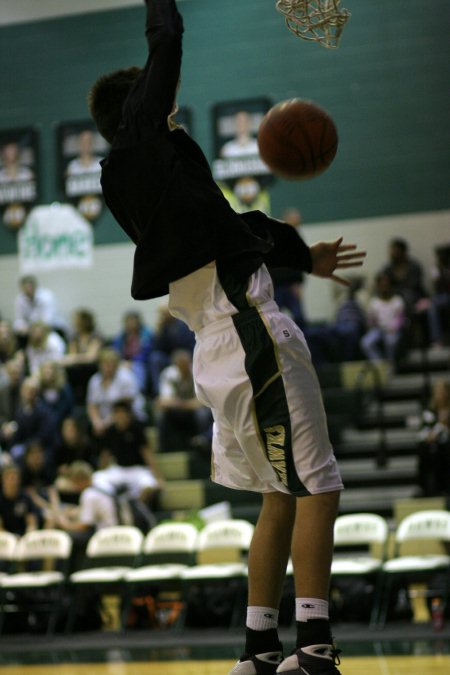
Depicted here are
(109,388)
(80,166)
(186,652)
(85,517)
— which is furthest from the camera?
(80,166)

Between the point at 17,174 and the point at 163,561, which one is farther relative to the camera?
the point at 17,174

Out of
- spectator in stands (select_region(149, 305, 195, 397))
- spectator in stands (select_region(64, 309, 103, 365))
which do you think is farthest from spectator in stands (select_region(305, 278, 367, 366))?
spectator in stands (select_region(64, 309, 103, 365))

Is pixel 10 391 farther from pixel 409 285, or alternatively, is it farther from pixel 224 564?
pixel 409 285

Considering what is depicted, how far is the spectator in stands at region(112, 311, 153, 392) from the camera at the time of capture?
12664mm

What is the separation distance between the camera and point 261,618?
308 centimetres

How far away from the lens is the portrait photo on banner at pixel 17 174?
14.8 meters

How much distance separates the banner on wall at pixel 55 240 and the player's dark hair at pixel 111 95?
1136 centimetres

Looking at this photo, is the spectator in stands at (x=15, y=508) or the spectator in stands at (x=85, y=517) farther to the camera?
the spectator in stands at (x=15, y=508)

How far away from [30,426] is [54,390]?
61cm

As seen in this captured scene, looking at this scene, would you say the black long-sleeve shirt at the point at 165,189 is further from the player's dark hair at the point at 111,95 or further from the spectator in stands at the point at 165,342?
the spectator in stands at the point at 165,342

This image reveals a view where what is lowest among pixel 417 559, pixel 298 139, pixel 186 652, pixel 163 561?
pixel 186 652

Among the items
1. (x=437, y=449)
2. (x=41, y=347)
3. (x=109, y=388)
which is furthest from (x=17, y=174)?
(x=437, y=449)

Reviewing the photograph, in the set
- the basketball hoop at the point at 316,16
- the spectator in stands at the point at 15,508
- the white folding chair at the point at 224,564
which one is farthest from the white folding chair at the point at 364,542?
the basketball hoop at the point at 316,16

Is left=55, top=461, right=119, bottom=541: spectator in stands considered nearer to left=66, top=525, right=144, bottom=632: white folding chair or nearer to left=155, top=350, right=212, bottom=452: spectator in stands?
left=66, top=525, right=144, bottom=632: white folding chair
